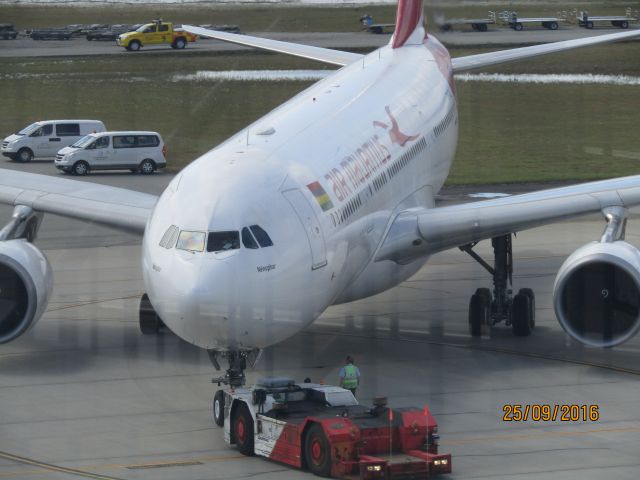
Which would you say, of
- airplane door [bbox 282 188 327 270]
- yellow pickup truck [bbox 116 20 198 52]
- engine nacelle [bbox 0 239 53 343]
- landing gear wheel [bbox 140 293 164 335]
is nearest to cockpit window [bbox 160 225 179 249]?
airplane door [bbox 282 188 327 270]

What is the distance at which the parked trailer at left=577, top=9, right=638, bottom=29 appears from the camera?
68625mm

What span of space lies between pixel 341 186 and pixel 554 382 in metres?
5.39

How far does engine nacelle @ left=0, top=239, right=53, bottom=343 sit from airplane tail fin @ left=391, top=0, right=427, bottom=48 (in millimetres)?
13612

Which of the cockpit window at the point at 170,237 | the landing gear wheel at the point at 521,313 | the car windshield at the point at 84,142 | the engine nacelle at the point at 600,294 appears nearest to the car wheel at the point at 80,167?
the car windshield at the point at 84,142

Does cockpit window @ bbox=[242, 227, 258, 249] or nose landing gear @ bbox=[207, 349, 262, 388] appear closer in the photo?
cockpit window @ bbox=[242, 227, 258, 249]

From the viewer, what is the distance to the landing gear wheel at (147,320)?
3064 centimetres

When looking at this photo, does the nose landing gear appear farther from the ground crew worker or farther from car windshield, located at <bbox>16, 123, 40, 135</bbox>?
car windshield, located at <bbox>16, 123, 40, 135</bbox>

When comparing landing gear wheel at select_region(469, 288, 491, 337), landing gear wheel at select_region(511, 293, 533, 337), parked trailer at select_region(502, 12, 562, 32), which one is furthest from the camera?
parked trailer at select_region(502, 12, 562, 32)

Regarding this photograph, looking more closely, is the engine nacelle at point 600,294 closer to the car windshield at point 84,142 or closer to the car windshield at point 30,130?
the car windshield at point 84,142

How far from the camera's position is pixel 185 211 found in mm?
22531

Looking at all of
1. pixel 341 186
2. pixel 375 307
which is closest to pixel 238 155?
pixel 341 186

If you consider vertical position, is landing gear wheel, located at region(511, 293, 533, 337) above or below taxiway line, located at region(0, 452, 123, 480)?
above

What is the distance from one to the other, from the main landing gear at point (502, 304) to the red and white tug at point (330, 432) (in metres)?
8.02

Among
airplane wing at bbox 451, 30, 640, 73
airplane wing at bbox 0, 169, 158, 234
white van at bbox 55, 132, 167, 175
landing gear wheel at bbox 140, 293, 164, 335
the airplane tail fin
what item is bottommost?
landing gear wheel at bbox 140, 293, 164, 335
